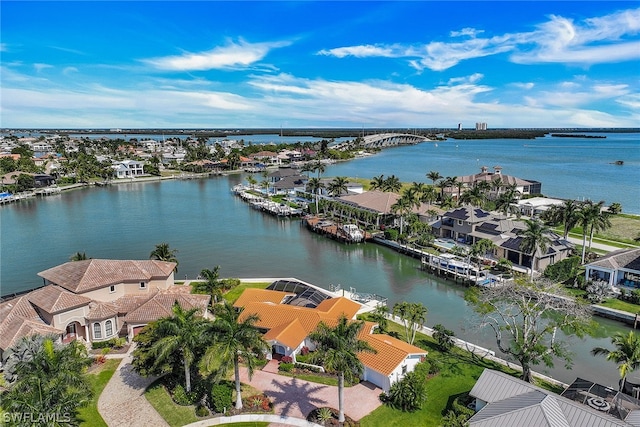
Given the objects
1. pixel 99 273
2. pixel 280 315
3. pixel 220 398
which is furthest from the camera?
pixel 99 273

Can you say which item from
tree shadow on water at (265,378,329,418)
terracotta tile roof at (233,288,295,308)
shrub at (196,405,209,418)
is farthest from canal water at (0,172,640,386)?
shrub at (196,405,209,418)

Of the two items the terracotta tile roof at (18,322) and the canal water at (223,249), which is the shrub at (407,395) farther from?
the terracotta tile roof at (18,322)

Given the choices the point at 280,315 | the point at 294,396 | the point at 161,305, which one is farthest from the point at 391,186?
the point at 294,396

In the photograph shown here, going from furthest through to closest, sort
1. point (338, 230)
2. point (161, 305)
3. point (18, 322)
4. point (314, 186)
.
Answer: point (314, 186), point (338, 230), point (161, 305), point (18, 322)

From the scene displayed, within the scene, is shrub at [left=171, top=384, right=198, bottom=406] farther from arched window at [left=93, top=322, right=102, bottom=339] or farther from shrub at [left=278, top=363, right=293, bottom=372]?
arched window at [left=93, top=322, right=102, bottom=339]

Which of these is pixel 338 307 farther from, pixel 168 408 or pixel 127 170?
pixel 127 170

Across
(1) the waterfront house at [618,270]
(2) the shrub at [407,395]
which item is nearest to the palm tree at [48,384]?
(2) the shrub at [407,395]

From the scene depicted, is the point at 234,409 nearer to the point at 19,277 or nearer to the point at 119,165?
the point at 19,277
